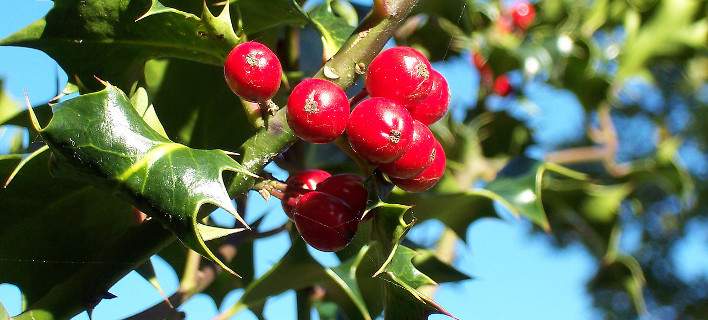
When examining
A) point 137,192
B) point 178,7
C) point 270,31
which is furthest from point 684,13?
point 137,192

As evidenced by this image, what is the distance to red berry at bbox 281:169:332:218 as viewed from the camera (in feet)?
2.41

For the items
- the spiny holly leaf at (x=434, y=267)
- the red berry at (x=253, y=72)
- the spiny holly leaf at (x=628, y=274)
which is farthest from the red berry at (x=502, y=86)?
the red berry at (x=253, y=72)

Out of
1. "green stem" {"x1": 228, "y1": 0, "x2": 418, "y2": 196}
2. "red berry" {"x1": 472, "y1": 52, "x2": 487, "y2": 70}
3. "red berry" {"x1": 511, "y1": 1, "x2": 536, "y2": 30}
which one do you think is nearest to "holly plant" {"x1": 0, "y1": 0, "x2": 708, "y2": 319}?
"green stem" {"x1": 228, "y1": 0, "x2": 418, "y2": 196}

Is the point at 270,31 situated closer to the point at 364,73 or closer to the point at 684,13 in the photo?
the point at 364,73

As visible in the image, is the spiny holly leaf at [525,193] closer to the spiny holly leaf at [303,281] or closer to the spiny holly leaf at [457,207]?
the spiny holly leaf at [457,207]

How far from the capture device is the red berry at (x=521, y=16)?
227cm

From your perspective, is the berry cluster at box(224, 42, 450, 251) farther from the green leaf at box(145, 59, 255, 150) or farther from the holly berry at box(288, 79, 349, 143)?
the green leaf at box(145, 59, 255, 150)

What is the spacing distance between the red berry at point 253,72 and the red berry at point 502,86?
1.44 metres

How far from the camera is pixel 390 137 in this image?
0.65m

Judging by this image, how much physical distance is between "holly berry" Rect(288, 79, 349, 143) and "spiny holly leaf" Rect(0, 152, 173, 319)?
0.72ft

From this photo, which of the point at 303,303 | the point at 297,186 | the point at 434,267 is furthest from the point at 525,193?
the point at 297,186

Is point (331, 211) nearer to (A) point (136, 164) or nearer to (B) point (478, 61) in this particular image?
(A) point (136, 164)

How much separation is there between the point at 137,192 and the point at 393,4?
0.24 m

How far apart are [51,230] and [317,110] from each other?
358mm
